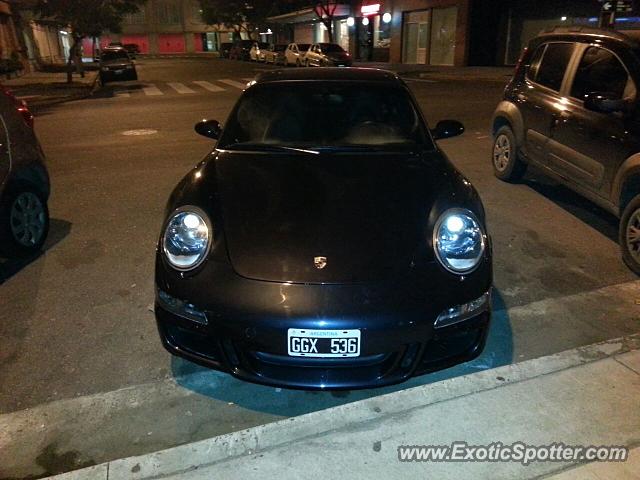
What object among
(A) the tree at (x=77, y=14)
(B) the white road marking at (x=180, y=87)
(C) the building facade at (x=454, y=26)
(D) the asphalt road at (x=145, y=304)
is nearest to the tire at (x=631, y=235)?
(D) the asphalt road at (x=145, y=304)

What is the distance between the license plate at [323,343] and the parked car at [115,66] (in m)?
24.7

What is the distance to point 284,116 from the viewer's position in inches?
155

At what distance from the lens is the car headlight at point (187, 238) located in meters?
2.68

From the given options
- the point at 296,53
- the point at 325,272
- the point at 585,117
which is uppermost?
the point at 585,117

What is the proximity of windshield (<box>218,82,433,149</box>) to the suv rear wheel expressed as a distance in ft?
6.26

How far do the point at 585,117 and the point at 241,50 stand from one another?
132 feet

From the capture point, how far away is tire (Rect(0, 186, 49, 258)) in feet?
14.6

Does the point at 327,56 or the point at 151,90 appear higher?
the point at 327,56

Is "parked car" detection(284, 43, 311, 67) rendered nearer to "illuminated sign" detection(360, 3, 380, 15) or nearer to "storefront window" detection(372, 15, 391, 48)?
"storefront window" detection(372, 15, 391, 48)

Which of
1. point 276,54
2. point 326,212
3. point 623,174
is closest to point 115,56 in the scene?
point 276,54

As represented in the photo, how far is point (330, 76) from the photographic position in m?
4.14

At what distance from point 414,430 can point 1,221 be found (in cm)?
380

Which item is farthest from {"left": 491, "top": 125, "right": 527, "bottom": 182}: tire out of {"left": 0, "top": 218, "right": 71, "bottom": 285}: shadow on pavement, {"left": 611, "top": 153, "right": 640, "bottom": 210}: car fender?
{"left": 0, "top": 218, "right": 71, "bottom": 285}: shadow on pavement

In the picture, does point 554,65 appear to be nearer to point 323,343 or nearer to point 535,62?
point 535,62
